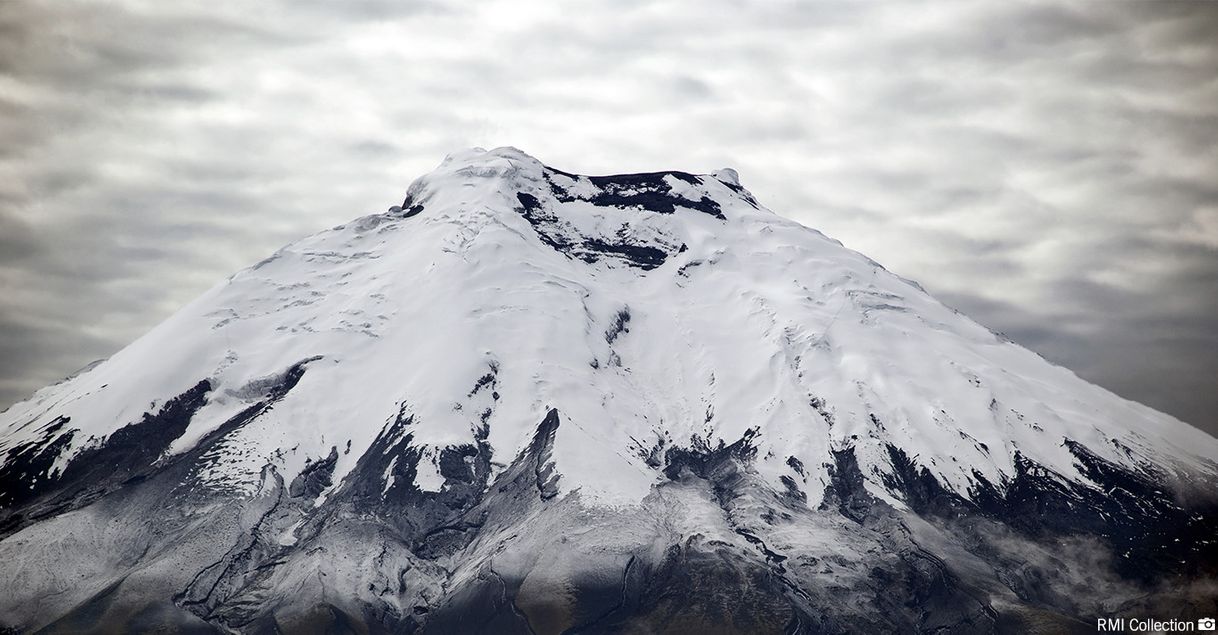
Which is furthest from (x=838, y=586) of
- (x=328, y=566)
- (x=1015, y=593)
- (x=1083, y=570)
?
(x=328, y=566)

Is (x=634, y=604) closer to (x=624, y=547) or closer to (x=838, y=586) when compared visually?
(x=624, y=547)

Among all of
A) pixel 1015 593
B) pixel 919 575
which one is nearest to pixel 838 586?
pixel 919 575

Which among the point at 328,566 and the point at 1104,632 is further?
the point at 328,566

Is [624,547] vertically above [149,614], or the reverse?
[624,547]

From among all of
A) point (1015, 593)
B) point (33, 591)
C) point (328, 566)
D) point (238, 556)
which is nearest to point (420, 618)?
point (328, 566)

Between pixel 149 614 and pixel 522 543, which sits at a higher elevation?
pixel 522 543

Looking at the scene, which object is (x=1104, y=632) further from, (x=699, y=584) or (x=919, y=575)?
(x=699, y=584)

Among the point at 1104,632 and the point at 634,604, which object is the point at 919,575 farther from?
the point at 634,604
